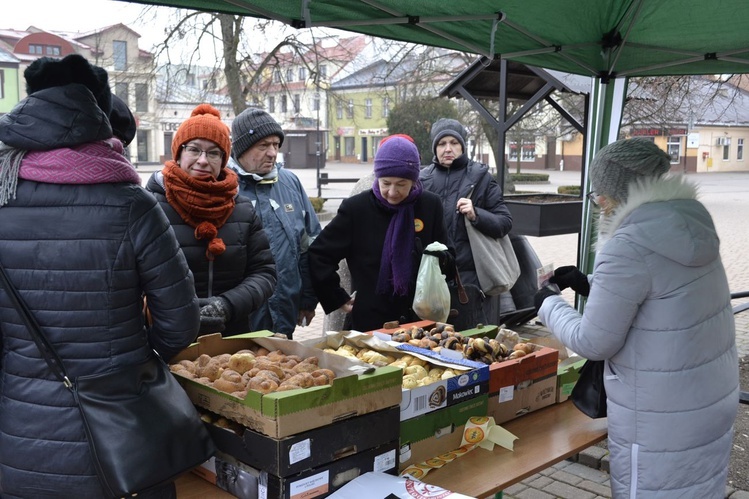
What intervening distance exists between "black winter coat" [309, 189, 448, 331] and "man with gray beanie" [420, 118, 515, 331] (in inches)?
49.7

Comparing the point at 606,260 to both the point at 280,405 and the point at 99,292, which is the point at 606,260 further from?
the point at 99,292

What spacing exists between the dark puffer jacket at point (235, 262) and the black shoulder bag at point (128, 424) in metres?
1.07

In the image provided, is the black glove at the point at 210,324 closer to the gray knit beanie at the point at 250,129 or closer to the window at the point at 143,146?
the gray knit beanie at the point at 250,129

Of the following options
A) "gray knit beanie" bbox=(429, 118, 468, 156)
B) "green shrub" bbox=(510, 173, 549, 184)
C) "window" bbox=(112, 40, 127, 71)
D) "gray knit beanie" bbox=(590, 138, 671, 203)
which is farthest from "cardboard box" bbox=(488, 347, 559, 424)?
"green shrub" bbox=(510, 173, 549, 184)

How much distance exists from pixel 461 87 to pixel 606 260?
5.80m

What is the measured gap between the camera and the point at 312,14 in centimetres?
291

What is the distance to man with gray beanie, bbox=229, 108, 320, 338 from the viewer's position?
3.54 metres

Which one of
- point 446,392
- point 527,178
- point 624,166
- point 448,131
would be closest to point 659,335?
point 624,166

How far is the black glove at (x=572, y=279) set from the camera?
8.48 feet

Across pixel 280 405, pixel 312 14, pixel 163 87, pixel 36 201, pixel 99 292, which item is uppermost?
pixel 163 87

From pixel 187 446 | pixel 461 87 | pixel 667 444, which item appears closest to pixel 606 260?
pixel 667 444

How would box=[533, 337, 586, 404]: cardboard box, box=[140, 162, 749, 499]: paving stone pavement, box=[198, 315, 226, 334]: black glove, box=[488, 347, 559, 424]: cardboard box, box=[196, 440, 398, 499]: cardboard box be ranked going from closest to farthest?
box=[196, 440, 398, 499]: cardboard box → box=[488, 347, 559, 424]: cardboard box → box=[198, 315, 226, 334]: black glove → box=[533, 337, 586, 404]: cardboard box → box=[140, 162, 749, 499]: paving stone pavement

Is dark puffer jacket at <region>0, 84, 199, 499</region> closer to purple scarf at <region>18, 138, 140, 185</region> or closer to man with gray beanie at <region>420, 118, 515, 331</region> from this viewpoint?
purple scarf at <region>18, 138, 140, 185</region>

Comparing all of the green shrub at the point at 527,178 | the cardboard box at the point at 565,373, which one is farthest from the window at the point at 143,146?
the cardboard box at the point at 565,373
